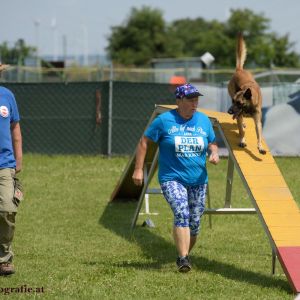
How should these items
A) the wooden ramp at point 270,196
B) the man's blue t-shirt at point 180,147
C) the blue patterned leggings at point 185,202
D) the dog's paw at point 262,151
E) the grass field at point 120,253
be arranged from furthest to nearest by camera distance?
the dog's paw at point 262,151 < the man's blue t-shirt at point 180,147 < the blue patterned leggings at point 185,202 < the wooden ramp at point 270,196 < the grass field at point 120,253

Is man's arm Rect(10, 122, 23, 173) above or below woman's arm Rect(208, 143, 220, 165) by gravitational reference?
above

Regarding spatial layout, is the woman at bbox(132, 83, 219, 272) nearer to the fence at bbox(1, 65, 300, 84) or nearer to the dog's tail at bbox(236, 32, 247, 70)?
the dog's tail at bbox(236, 32, 247, 70)

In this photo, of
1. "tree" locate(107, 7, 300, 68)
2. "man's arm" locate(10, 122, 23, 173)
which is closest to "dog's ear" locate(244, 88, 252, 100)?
"man's arm" locate(10, 122, 23, 173)

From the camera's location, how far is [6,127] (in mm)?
6062

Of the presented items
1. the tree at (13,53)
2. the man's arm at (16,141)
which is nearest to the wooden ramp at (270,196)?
the man's arm at (16,141)

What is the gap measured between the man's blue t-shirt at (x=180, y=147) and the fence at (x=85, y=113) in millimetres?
10021

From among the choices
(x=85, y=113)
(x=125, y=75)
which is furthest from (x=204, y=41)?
(x=85, y=113)

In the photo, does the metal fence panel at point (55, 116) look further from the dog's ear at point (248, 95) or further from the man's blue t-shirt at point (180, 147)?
the man's blue t-shirt at point (180, 147)

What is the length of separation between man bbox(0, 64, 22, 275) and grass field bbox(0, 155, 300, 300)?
0.95 ft

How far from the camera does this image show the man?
6.02 metres

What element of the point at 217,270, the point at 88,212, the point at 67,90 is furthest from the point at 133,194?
the point at 67,90

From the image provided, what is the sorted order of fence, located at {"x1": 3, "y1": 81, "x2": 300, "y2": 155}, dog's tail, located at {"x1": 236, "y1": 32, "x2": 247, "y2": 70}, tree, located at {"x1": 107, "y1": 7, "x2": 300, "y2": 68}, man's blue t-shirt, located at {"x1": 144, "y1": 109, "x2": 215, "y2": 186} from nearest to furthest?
man's blue t-shirt, located at {"x1": 144, "y1": 109, "x2": 215, "y2": 186} < dog's tail, located at {"x1": 236, "y1": 32, "x2": 247, "y2": 70} < fence, located at {"x1": 3, "y1": 81, "x2": 300, "y2": 155} < tree, located at {"x1": 107, "y1": 7, "x2": 300, "y2": 68}

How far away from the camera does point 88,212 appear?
1015 centimetres

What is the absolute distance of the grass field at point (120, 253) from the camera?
5.83m
